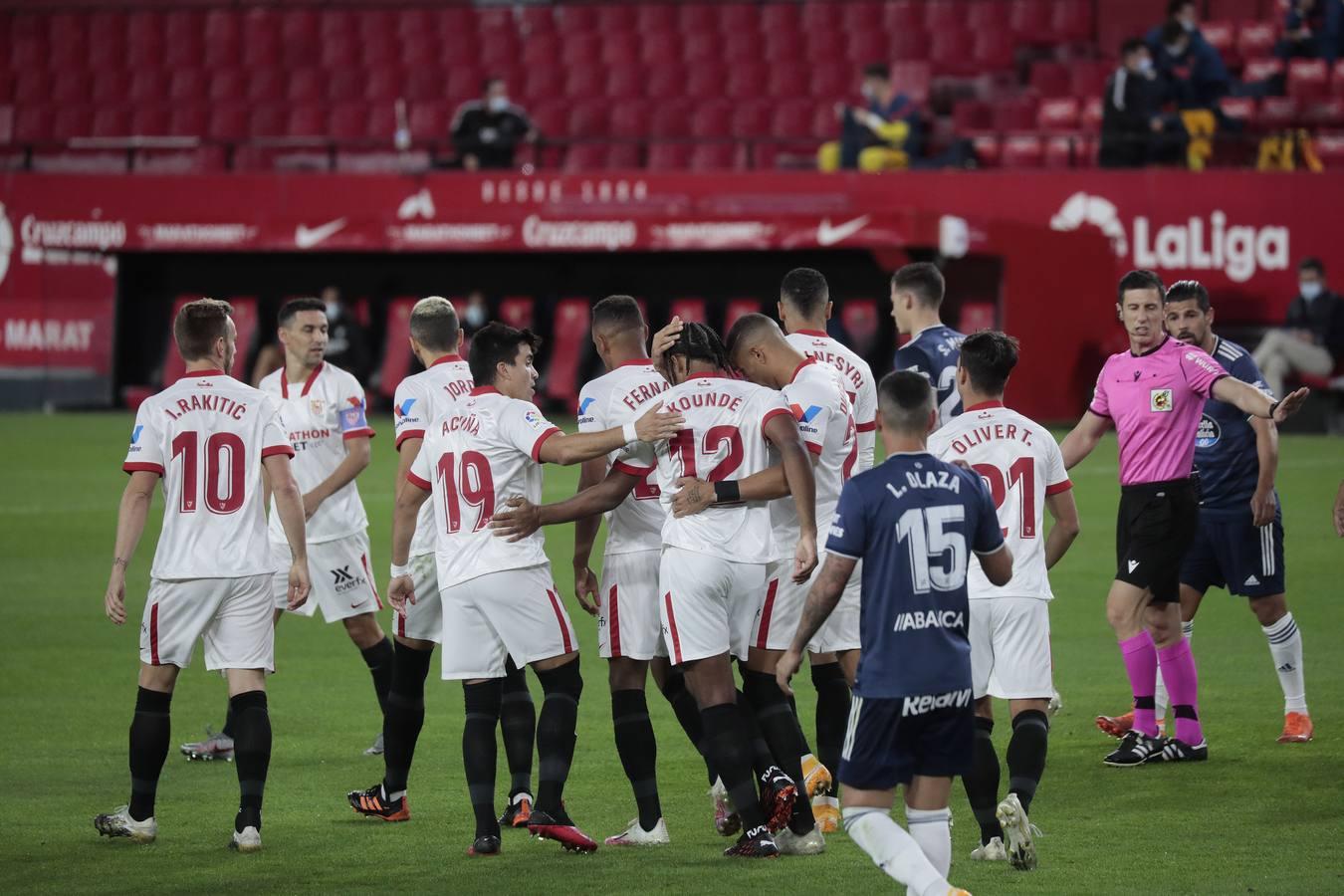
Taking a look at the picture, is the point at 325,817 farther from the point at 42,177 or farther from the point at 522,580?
the point at 42,177

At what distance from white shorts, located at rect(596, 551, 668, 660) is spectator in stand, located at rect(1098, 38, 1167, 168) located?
1690cm

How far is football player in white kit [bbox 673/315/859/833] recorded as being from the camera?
713cm

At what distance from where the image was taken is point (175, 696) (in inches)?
393

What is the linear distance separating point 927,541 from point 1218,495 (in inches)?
144

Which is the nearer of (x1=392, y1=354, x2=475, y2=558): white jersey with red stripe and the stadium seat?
(x1=392, y1=354, x2=475, y2=558): white jersey with red stripe

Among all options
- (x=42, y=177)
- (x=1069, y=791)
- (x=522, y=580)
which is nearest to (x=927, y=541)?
(x=522, y=580)

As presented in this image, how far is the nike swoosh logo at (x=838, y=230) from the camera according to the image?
2228 cm

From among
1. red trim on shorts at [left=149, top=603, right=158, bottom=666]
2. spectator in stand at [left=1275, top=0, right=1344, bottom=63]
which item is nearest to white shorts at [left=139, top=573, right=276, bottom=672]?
red trim on shorts at [left=149, top=603, right=158, bottom=666]

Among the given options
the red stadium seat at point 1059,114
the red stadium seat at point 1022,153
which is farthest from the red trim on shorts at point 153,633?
the red stadium seat at point 1059,114

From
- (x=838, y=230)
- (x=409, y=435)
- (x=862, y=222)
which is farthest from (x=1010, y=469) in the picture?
(x=838, y=230)

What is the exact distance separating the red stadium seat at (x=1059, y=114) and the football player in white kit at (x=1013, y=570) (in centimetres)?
1919

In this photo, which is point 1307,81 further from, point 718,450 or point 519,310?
point 718,450

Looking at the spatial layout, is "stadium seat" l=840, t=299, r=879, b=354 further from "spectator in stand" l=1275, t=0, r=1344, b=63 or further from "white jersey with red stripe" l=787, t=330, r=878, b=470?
"white jersey with red stripe" l=787, t=330, r=878, b=470

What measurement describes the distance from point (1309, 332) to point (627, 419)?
1652 centimetres
